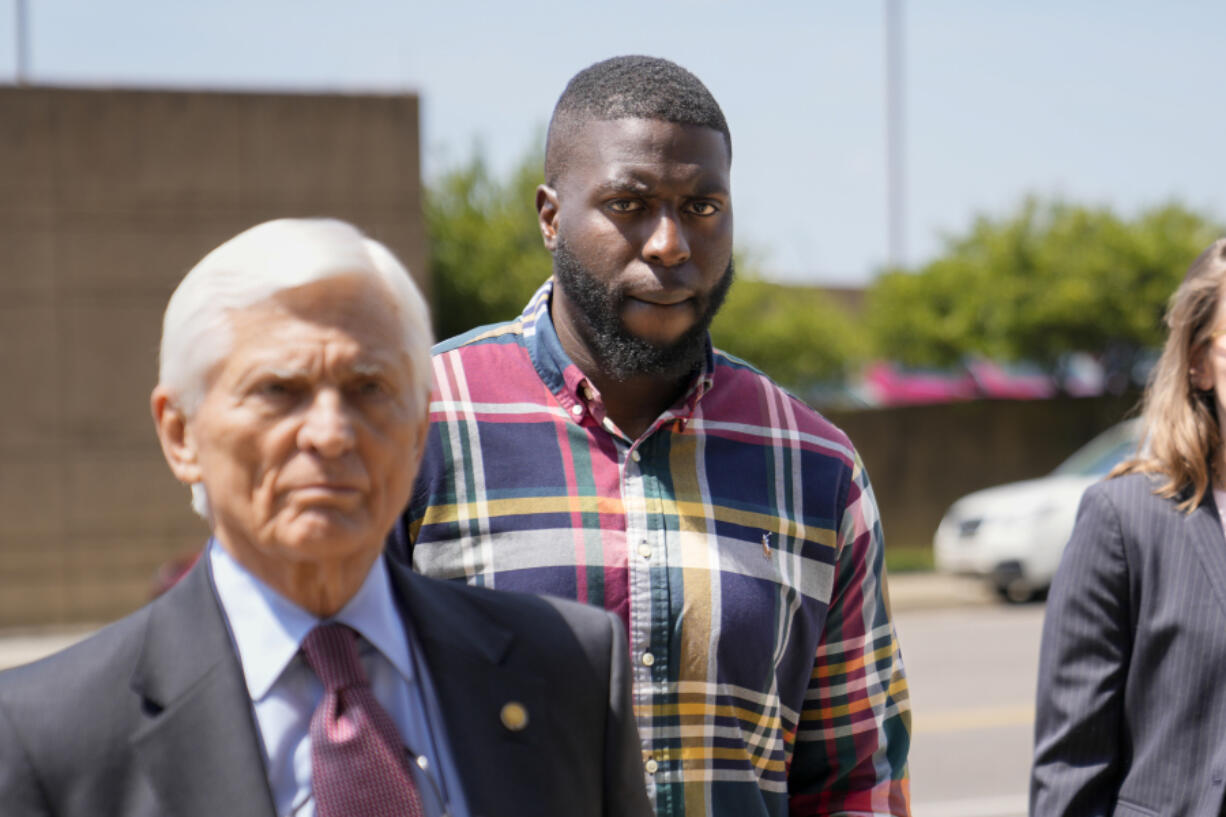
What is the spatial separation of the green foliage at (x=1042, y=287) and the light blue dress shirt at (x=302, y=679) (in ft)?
52.4

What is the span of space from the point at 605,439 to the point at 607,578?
9.4 inches

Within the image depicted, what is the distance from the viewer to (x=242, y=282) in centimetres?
150

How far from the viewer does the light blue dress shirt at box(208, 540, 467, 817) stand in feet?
5.11

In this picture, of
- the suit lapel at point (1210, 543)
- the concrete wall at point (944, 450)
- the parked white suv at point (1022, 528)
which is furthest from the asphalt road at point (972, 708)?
the concrete wall at point (944, 450)

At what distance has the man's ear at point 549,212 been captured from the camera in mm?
2336

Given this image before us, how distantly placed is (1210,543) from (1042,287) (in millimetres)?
15171

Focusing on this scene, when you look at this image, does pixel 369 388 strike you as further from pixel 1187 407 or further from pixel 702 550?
pixel 1187 407

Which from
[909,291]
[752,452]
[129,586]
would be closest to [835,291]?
[909,291]

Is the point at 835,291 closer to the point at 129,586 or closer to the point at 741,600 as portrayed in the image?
the point at 129,586

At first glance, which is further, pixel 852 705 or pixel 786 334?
pixel 786 334

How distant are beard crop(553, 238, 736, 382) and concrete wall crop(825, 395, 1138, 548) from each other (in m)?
15.7

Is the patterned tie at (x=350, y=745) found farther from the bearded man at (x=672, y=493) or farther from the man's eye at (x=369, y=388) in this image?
the bearded man at (x=672, y=493)

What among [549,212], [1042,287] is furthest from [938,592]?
[549,212]

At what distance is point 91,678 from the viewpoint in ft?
5.00
